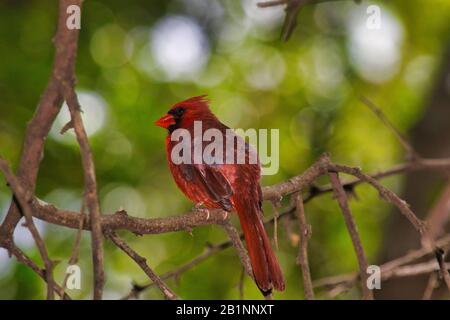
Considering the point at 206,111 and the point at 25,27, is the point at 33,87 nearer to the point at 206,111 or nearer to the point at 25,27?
the point at 25,27

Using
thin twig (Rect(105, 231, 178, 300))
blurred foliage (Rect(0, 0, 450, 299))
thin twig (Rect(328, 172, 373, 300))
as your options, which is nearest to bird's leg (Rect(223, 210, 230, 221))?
thin twig (Rect(328, 172, 373, 300))

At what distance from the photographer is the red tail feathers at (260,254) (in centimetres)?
304

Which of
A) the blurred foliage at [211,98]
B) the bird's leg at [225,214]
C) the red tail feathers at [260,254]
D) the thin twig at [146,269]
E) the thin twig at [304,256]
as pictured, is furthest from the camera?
the blurred foliage at [211,98]

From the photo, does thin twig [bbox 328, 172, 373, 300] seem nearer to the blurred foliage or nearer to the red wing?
the red wing

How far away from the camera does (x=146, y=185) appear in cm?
622

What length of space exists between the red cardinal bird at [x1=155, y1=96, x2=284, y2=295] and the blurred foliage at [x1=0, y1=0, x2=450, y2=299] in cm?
167

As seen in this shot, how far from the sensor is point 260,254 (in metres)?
3.15

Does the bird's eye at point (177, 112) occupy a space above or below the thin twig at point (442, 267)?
above

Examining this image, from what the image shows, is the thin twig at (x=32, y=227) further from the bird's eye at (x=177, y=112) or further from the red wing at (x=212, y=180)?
the bird's eye at (x=177, y=112)

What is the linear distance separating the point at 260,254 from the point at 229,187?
1.77ft

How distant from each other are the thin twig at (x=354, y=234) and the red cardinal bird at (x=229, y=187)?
33cm

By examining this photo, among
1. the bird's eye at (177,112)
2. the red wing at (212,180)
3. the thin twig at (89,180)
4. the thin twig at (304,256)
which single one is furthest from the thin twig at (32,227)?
the bird's eye at (177,112)

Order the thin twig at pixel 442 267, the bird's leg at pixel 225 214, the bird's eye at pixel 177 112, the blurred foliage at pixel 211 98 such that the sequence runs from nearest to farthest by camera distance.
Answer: the thin twig at pixel 442 267 → the bird's leg at pixel 225 214 → the bird's eye at pixel 177 112 → the blurred foliage at pixel 211 98
